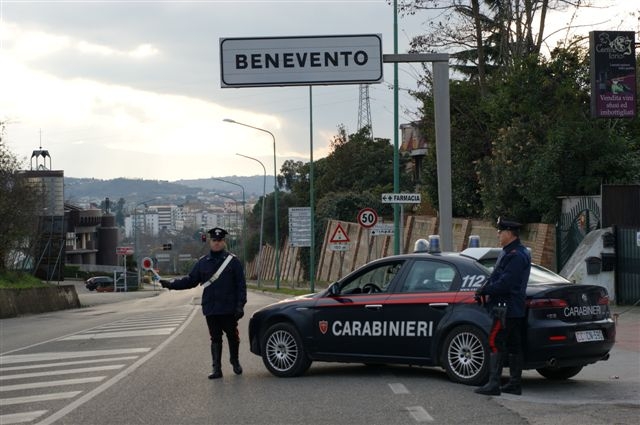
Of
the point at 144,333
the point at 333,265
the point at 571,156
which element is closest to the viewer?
the point at 144,333

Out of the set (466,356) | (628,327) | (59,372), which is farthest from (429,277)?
(628,327)

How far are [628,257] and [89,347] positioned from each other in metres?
12.7

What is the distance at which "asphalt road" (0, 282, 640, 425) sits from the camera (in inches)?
362

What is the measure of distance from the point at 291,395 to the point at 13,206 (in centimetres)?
3271

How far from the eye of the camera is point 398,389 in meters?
10.8

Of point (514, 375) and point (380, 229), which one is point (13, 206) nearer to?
point (380, 229)

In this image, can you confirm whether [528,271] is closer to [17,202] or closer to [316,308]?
[316,308]

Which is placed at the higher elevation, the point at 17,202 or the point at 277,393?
the point at 17,202

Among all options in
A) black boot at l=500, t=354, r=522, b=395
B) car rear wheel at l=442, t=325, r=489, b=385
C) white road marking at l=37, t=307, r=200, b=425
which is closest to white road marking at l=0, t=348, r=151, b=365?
white road marking at l=37, t=307, r=200, b=425

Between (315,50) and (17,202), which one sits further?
(17,202)

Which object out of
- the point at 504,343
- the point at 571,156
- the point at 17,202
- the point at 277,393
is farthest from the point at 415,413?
the point at 17,202

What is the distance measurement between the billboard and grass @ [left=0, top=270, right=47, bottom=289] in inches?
954

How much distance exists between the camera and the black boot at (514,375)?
10.2 metres

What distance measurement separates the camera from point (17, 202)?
Answer: 4091 cm
